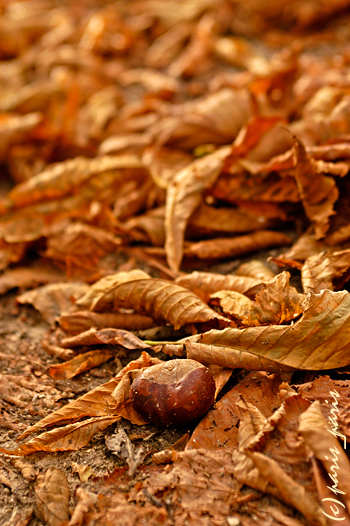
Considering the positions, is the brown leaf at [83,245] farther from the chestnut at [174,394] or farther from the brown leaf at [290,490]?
the brown leaf at [290,490]

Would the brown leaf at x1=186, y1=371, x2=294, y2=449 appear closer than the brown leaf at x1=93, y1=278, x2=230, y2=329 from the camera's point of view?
Yes

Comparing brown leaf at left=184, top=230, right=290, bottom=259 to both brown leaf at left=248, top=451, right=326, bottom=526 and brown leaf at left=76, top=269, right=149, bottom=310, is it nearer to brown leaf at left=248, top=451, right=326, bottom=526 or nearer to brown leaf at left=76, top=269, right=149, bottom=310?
brown leaf at left=76, top=269, right=149, bottom=310

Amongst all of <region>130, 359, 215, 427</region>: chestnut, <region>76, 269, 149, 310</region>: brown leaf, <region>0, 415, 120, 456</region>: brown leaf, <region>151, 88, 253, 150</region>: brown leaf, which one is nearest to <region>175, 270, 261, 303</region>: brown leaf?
<region>76, 269, 149, 310</region>: brown leaf

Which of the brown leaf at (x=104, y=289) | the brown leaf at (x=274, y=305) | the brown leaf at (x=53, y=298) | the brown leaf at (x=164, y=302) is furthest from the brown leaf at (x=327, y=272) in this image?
the brown leaf at (x=53, y=298)

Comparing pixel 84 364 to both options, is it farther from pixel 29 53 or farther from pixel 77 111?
pixel 29 53
